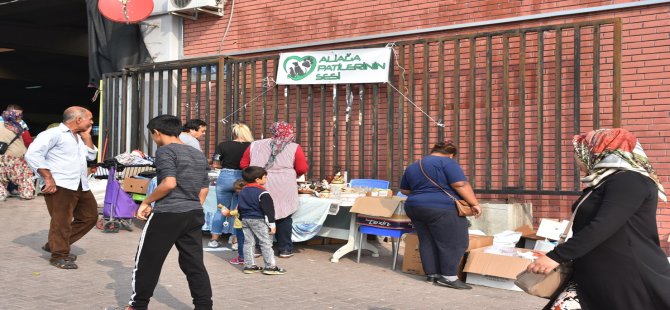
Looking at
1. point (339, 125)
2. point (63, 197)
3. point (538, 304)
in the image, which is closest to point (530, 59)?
point (339, 125)

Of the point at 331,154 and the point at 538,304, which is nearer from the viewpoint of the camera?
the point at 538,304

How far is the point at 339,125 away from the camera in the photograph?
37.5ft

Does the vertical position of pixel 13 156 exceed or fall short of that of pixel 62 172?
it exceeds it

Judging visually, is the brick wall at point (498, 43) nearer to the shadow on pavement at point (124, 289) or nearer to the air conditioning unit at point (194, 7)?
the air conditioning unit at point (194, 7)

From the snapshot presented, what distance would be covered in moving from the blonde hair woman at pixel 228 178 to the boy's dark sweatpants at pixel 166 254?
153 inches

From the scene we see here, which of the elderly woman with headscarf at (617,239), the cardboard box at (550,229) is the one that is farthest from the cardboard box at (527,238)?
the elderly woman with headscarf at (617,239)

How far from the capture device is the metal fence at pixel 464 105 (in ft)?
30.9

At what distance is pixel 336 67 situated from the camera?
11164 mm

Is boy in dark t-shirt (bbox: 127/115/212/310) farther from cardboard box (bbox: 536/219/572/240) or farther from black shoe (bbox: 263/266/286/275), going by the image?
cardboard box (bbox: 536/219/572/240)

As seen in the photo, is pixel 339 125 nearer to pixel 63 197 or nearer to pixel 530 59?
pixel 530 59

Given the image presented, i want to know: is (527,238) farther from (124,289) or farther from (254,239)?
(124,289)

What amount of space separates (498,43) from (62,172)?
588cm

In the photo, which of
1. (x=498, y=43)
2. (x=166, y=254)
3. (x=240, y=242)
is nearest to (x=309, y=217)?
(x=240, y=242)

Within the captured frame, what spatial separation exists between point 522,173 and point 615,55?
1853 mm
